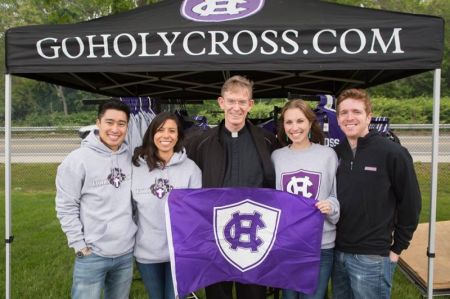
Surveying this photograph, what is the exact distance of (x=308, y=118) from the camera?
107 inches

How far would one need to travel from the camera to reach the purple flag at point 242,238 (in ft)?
8.73

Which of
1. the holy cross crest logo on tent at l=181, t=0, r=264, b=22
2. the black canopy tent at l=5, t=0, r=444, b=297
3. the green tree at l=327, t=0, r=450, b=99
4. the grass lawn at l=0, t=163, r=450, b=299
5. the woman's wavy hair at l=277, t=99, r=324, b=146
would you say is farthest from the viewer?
the green tree at l=327, t=0, r=450, b=99

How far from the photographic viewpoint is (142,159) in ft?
8.95

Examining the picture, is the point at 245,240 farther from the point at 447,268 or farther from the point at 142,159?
the point at 447,268

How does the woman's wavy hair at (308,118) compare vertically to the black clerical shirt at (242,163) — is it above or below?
above

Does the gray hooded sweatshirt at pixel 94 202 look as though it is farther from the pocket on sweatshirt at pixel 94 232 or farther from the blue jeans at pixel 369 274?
the blue jeans at pixel 369 274

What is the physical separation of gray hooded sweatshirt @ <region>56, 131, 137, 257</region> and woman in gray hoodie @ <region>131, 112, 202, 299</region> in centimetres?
9

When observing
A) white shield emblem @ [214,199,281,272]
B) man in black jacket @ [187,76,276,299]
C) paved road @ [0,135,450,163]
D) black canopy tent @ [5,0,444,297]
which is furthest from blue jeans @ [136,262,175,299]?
paved road @ [0,135,450,163]

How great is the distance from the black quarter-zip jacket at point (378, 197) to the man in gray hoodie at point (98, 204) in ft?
4.60

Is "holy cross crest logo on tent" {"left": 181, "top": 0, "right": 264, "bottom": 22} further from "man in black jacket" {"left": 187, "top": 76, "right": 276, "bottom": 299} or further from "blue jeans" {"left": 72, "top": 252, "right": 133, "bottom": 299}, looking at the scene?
"blue jeans" {"left": 72, "top": 252, "right": 133, "bottom": 299}

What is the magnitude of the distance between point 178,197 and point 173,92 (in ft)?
11.6

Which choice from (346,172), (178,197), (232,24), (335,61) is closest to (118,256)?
(178,197)

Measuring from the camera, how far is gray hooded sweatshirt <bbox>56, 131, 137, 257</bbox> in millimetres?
2543

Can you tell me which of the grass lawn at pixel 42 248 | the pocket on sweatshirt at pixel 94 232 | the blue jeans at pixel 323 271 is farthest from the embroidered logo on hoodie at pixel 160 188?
the grass lawn at pixel 42 248
